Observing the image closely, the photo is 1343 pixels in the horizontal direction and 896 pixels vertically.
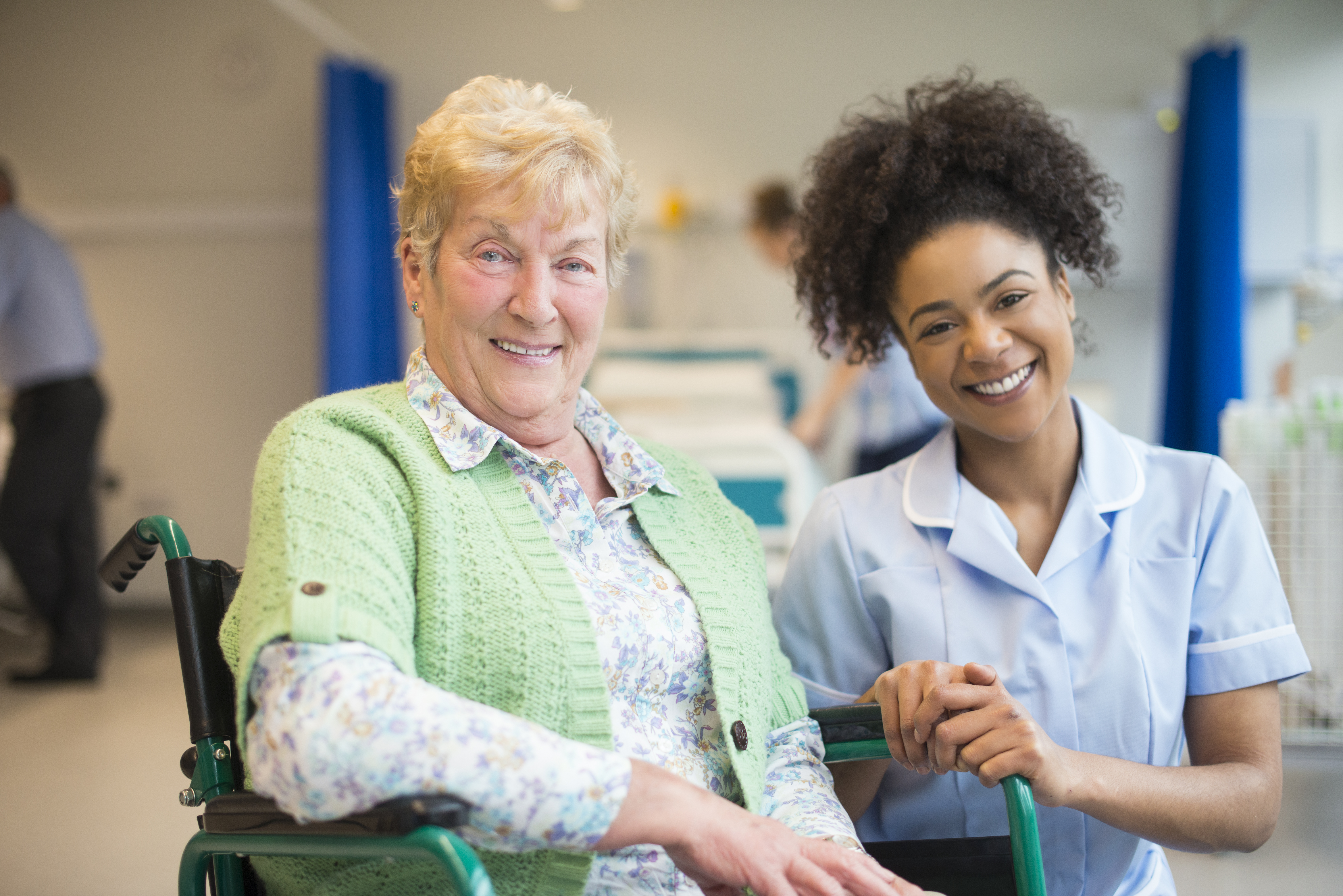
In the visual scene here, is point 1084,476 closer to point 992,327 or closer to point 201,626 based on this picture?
point 992,327

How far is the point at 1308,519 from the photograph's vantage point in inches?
92.6

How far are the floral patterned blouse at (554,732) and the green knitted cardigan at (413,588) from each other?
4cm

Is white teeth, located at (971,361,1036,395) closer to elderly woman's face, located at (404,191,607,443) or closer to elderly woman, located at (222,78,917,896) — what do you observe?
elderly woman, located at (222,78,917,896)

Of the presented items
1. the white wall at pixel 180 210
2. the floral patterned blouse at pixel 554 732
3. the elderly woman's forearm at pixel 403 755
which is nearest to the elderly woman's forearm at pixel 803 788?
the floral patterned blouse at pixel 554 732

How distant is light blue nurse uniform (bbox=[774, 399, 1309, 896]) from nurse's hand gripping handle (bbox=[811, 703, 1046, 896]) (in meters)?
0.10

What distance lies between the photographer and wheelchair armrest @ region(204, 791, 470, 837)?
82 cm

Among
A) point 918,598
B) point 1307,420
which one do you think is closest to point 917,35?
point 1307,420

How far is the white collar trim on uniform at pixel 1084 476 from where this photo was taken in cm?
133

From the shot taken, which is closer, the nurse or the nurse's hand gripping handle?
the nurse's hand gripping handle

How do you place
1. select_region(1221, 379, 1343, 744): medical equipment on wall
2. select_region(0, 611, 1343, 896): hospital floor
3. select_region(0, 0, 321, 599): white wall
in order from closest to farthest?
select_region(0, 611, 1343, 896): hospital floor < select_region(1221, 379, 1343, 744): medical equipment on wall < select_region(0, 0, 321, 599): white wall

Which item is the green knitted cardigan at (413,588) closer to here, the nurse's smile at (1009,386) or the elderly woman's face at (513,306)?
the elderly woman's face at (513,306)

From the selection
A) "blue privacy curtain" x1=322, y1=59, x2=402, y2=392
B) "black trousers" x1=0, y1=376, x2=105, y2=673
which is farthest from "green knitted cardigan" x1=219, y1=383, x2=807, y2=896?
"blue privacy curtain" x1=322, y1=59, x2=402, y2=392

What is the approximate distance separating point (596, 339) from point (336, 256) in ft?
11.6

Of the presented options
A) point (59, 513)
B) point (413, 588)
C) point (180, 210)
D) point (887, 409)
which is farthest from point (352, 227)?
point (413, 588)
